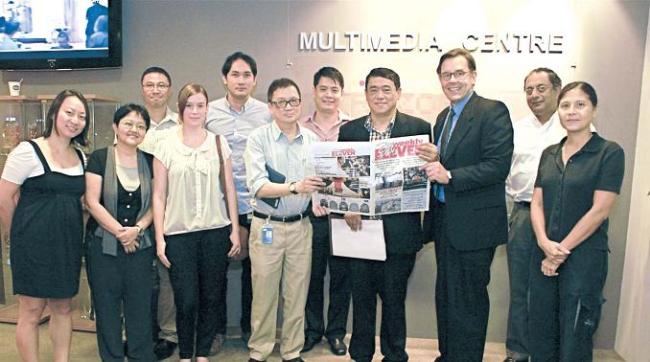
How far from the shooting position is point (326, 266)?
371cm

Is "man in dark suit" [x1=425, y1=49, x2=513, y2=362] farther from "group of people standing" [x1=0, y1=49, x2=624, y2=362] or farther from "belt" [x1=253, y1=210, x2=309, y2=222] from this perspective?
"belt" [x1=253, y1=210, x2=309, y2=222]

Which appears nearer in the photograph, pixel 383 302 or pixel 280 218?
pixel 383 302

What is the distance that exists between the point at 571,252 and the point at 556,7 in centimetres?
206

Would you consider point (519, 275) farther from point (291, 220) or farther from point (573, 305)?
point (291, 220)

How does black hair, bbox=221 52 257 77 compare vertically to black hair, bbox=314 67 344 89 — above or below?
above

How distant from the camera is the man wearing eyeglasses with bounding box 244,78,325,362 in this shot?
2979 millimetres

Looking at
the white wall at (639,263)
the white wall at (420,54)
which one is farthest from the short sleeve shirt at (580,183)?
the white wall at (420,54)

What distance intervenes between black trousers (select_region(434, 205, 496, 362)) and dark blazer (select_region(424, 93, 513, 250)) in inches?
3.1

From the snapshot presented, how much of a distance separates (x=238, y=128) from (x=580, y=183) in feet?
7.33

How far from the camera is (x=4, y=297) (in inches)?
178

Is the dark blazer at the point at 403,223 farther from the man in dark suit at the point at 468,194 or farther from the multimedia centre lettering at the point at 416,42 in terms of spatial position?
the multimedia centre lettering at the point at 416,42

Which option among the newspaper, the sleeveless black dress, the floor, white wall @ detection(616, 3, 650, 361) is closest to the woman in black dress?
the sleeveless black dress

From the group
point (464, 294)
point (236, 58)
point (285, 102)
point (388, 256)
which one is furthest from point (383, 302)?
point (236, 58)

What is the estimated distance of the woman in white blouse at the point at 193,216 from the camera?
9.68ft
